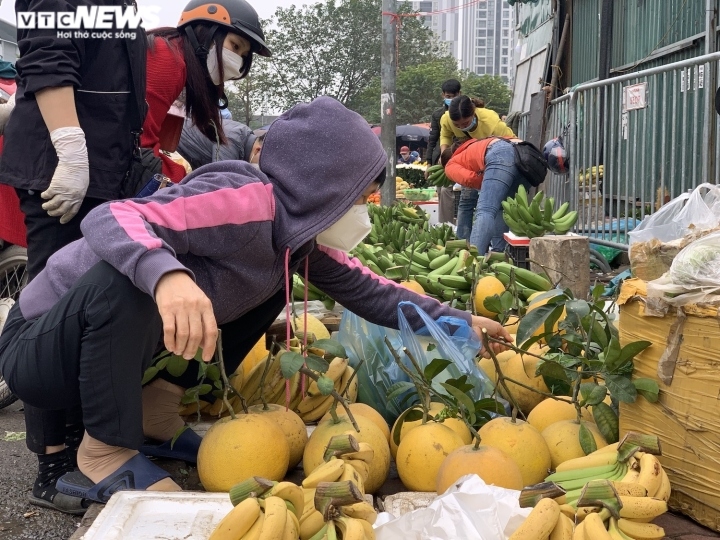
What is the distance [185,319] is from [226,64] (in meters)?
1.71

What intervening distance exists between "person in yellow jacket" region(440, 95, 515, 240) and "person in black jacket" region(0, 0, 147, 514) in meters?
4.86

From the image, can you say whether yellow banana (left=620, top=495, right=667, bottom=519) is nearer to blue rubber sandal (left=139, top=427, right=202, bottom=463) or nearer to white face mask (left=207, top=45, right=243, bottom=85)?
blue rubber sandal (left=139, top=427, right=202, bottom=463)

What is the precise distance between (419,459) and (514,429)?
0.27 metres

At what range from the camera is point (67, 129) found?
8.52 ft

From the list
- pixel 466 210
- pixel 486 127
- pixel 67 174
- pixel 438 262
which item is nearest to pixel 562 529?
pixel 67 174

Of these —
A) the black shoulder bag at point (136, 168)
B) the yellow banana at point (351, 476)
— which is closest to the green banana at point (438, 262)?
the black shoulder bag at point (136, 168)

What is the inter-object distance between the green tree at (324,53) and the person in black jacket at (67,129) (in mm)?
44473

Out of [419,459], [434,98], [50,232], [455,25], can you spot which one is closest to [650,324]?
[419,459]

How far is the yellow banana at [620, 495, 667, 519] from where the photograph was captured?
151 cm

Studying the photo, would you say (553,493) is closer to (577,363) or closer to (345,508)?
(345,508)

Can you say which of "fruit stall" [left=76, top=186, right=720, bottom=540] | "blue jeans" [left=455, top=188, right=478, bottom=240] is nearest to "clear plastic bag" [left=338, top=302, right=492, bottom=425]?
"fruit stall" [left=76, top=186, right=720, bottom=540]

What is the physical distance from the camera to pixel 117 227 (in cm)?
188

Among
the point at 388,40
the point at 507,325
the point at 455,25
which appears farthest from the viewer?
the point at 455,25

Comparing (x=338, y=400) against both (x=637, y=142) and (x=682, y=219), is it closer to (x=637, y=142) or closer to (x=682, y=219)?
(x=682, y=219)
